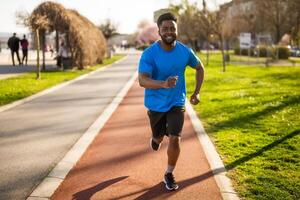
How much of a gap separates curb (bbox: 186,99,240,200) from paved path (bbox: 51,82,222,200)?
72 millimetres

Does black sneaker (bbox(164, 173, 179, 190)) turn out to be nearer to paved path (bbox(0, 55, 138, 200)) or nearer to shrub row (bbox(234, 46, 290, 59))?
paved path (bbox(0, 55, 138, 200))

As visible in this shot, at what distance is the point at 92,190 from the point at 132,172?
2.71 feet

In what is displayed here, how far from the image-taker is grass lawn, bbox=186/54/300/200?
5.04 m

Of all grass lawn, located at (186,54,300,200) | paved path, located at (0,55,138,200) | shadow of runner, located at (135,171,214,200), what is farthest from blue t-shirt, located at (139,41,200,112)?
paved path, located at (0,55,138,200)

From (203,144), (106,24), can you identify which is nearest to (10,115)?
(203,144)

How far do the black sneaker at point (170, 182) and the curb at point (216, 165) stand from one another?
51 centimetres

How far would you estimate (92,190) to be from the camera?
4.92 metres

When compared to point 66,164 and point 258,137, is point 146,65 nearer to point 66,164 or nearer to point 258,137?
point 66,164

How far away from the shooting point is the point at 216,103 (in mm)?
12086

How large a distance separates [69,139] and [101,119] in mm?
2052

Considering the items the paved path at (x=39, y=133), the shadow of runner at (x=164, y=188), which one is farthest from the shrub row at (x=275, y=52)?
the shadow of runner at (x=164, y=188)

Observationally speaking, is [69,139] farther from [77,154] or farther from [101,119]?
[101,119]

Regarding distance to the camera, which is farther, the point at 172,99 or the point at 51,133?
the point at 51,133

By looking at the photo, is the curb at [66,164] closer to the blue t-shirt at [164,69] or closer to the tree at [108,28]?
the blue t-shirt at [164,69]
